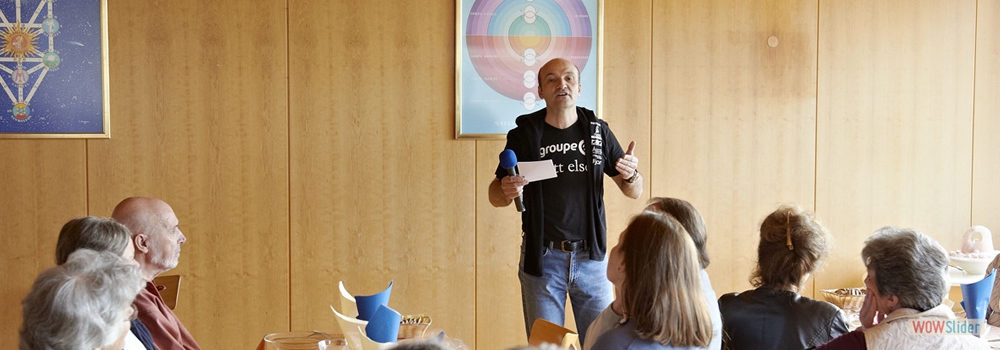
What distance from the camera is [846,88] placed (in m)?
4.94

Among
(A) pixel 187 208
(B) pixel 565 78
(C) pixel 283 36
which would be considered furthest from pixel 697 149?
(A) pixel 187 208

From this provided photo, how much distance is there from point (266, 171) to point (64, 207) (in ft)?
3.20

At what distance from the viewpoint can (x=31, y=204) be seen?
4.18m

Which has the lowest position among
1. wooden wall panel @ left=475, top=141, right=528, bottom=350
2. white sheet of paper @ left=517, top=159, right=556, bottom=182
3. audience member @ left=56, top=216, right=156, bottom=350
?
wooden wall panel @ left=475, top=141, right=528, bottom=350

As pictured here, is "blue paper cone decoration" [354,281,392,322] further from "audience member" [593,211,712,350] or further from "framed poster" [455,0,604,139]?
"framed poster" [455,0,604,139]

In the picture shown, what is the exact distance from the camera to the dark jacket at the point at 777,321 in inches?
97.7

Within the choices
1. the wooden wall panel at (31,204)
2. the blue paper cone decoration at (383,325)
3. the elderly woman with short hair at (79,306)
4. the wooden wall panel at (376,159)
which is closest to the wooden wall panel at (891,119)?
the wooden wall panel at (376,159)

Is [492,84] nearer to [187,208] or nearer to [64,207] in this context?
[187,208]

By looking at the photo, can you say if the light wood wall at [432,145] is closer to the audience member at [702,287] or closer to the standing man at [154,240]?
the standing man at [154,240]

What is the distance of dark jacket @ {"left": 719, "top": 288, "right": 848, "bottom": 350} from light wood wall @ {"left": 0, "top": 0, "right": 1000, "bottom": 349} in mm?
2081

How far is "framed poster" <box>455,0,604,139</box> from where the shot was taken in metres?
4.52

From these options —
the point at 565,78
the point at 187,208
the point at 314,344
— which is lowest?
the point at 314,344

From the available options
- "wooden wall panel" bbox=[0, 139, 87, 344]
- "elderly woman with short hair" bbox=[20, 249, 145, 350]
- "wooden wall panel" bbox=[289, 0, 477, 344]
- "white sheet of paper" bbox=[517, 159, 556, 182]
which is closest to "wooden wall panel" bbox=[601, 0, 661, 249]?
"wooden wall panel" bbox=[289, 0, 477, 344]

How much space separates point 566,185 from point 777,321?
1.28m
